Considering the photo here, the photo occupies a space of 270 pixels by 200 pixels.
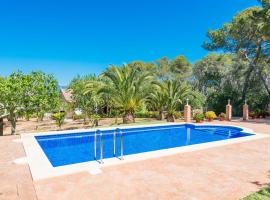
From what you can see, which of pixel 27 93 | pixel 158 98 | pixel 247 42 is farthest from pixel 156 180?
pixel 247 42

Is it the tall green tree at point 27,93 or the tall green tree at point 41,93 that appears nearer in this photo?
the tall green tree at point 27,93

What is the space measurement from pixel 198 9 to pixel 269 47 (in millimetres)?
A: 12079

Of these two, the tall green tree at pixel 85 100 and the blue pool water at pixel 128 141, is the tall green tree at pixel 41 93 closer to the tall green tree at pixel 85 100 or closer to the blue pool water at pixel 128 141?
the blue pool water at pixel 128 141

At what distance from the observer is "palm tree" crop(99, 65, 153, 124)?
66.5 feet

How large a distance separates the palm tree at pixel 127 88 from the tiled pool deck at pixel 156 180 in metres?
12.1

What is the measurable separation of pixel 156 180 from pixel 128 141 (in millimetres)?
7671

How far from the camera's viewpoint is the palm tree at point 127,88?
20.3m

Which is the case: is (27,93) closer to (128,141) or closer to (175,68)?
(128,141)

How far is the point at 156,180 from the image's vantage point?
245 inches

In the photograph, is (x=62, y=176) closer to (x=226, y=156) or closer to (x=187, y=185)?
(x=187, y=185)

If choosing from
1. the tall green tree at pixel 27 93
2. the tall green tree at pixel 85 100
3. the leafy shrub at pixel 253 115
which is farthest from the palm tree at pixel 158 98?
the leafy shrub at pixel 253 115

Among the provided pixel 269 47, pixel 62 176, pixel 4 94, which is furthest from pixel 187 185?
pixel 269 47

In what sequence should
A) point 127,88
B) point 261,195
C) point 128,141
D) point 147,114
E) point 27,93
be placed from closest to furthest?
point 261,195 → point 128,141 → point 27,93 → point 127,88 → point 147,114

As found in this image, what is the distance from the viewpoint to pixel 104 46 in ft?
Result: 186
